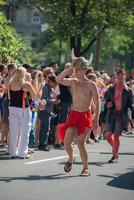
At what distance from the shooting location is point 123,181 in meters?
11.5

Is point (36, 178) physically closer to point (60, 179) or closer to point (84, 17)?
point (60, 179)

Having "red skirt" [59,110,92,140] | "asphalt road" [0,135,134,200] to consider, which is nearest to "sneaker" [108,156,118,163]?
"asphalt road" [0,135,134,200]

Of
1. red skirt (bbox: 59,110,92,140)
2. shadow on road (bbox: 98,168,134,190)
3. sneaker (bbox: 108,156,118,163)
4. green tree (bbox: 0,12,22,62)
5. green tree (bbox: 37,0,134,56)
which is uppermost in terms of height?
green tree (bbox: 37,0,134,56)

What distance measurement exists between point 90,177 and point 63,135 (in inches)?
31.4

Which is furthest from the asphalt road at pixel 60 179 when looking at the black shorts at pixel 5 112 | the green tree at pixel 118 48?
the green tree at pixel 118 48

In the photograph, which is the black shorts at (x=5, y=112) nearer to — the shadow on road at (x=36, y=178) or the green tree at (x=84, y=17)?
the shadow on road at (x=36, y=178)

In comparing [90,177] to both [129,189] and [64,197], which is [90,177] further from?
[64,197]

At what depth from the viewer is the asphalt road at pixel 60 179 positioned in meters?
10.0

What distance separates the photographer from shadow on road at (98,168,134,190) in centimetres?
1100

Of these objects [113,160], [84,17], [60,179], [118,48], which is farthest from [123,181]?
[118,48]

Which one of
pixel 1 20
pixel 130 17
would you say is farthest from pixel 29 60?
pixel 1 20

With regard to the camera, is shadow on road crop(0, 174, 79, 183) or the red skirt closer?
shadow on road crop(0, 174, 79, 183)

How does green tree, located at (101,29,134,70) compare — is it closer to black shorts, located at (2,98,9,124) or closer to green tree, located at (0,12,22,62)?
green tree, located at (0,12,22,62)

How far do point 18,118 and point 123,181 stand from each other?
3.26 m
